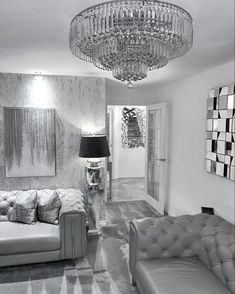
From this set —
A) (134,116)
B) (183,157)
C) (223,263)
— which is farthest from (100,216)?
(134,116)

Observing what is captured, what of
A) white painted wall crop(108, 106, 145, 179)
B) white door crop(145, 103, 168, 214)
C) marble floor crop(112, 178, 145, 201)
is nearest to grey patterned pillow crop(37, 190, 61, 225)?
white door crop(145, 103, 168, 214)

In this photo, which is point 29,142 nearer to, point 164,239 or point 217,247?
point 164,239

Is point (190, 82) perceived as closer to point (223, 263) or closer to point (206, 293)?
point (223, 263)

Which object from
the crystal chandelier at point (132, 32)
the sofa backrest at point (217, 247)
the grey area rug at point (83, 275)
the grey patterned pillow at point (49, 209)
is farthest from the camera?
the grey patterned pillow at point (49, 209)

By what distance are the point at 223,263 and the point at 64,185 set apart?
253 centimetres

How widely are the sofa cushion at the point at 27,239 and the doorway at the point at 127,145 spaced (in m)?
3.72

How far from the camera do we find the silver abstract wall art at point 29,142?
12.4ft

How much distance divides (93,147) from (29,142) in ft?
3.30

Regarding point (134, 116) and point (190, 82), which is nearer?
point (190, 82)

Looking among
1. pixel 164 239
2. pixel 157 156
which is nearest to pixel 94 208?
pixel 164 239

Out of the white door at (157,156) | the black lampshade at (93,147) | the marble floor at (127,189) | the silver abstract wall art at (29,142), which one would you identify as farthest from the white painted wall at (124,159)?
the black lampshade at (93,147)

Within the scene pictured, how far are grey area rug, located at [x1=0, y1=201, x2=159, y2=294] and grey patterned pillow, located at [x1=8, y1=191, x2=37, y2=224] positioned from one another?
21.1 inches

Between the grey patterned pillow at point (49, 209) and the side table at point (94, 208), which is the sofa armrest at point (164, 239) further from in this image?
the side table at point (94, 208)

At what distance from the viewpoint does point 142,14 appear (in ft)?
3.82
